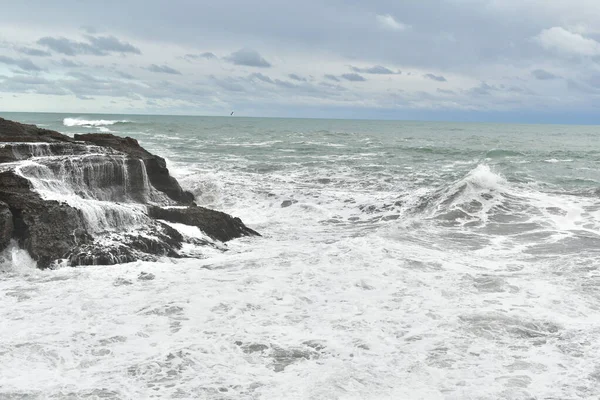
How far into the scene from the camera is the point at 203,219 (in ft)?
34.4

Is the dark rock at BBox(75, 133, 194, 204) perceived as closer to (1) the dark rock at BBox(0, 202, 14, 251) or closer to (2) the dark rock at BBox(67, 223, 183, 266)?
(2) the dark rock at BBox(67, 223, 183, 266)

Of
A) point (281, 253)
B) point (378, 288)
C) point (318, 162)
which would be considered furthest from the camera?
point (318, 162)

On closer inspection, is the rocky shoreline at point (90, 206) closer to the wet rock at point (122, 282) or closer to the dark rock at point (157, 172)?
the dark rock at point (157, 172)

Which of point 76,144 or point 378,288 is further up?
point 76,144

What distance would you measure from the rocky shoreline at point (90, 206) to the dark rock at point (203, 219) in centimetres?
2

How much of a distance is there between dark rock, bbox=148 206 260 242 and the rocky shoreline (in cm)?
2

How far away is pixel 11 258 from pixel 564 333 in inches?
310

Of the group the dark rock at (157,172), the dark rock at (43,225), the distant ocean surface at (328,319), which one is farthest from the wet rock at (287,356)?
the dark rock at (157,172)

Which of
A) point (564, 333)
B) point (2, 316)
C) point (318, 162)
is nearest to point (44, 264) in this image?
point (2, 316)

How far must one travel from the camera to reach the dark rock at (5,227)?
8.09 meters

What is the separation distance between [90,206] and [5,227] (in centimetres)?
144

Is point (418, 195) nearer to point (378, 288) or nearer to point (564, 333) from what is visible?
point (378, 288)

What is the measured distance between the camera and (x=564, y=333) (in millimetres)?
6086

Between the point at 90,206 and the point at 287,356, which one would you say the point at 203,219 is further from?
the point at 287,356
